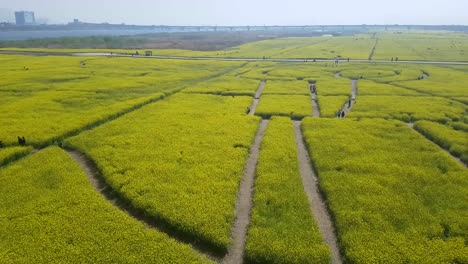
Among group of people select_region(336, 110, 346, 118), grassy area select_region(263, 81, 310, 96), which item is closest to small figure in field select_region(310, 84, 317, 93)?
grassy area select_region(263, 81, 310, 96)

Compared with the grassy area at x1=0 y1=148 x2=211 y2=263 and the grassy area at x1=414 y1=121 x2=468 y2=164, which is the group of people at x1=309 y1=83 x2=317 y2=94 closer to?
the grassy area at x1=414 y1=121 x2=468 y2=164

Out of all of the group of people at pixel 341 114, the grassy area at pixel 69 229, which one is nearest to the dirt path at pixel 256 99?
the group of people at pixel 341 114

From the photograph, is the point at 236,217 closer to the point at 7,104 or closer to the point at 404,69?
the point at 7,104

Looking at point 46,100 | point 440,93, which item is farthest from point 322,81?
point 46,100

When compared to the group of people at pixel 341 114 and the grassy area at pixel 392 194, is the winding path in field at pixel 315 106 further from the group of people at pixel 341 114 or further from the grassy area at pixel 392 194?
the grassy area at pixel 392 194

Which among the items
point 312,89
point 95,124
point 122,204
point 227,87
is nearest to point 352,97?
point 312,89

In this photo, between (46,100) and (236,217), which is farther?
(46,100)
